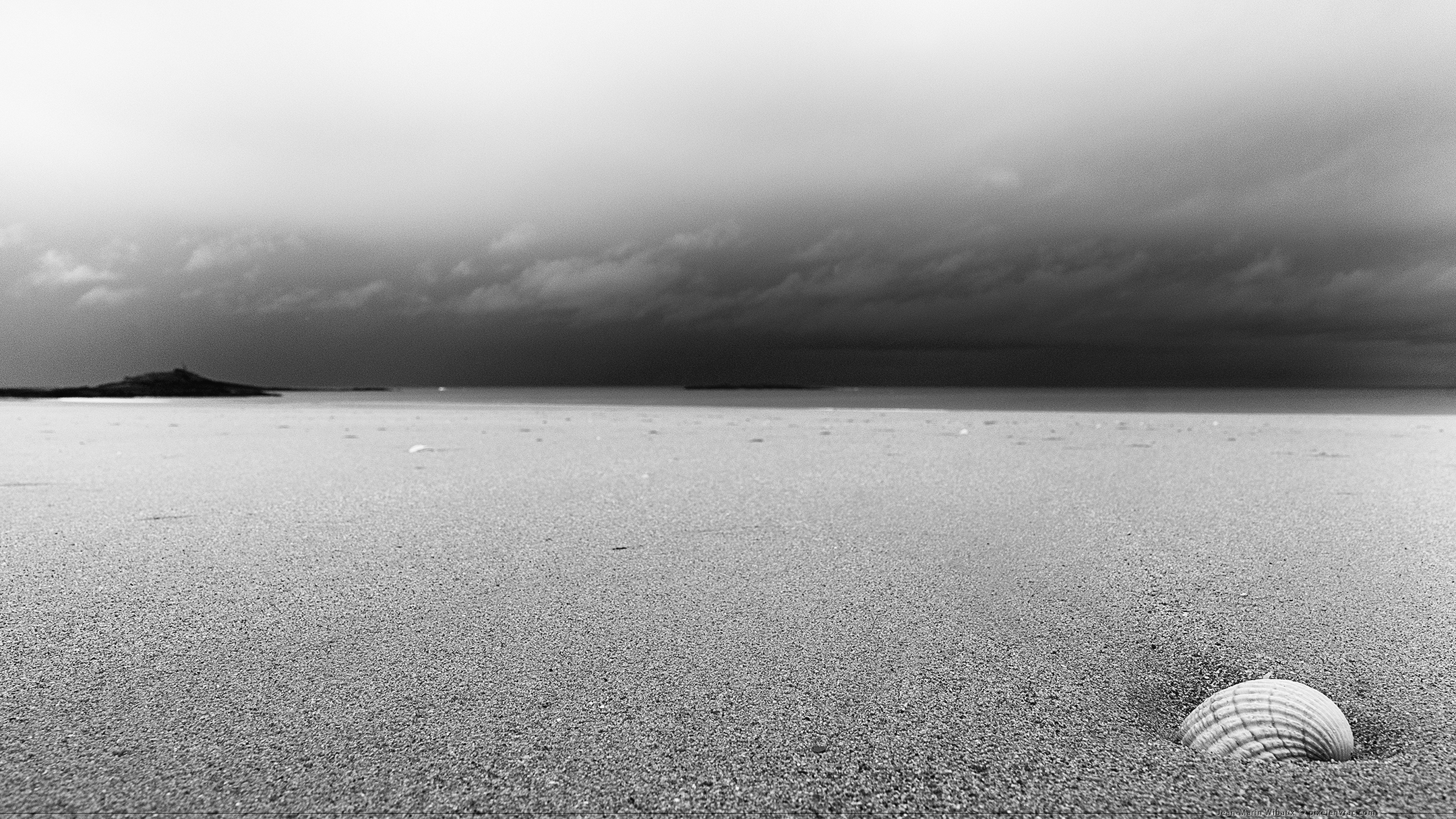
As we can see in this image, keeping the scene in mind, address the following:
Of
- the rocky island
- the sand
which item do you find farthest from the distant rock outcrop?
the sand

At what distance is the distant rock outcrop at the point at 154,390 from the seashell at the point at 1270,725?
46.8 metres

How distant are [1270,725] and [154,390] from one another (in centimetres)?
5128

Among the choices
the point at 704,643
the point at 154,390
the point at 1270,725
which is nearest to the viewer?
the point at 1270,725

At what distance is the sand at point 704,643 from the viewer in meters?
2.12

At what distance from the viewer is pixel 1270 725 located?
2299mm

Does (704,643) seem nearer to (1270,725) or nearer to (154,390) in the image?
(1270,725)

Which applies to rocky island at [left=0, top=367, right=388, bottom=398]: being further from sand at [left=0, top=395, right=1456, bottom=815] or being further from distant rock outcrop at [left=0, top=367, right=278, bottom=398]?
sand at [left=0, top=395, right=1456, bottom=815]

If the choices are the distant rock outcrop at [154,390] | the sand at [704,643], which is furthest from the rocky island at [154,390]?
the sand at [704,643]

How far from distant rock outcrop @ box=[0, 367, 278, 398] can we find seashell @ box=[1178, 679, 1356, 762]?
46.8m

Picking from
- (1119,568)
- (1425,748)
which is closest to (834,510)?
(1119,568)

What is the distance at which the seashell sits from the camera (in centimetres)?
225

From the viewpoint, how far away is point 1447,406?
97.2ft

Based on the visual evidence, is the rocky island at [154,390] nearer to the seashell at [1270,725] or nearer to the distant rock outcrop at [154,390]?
the distant rock outcrop at [154,390]

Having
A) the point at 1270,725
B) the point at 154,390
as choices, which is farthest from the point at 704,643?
the point at 154,390
